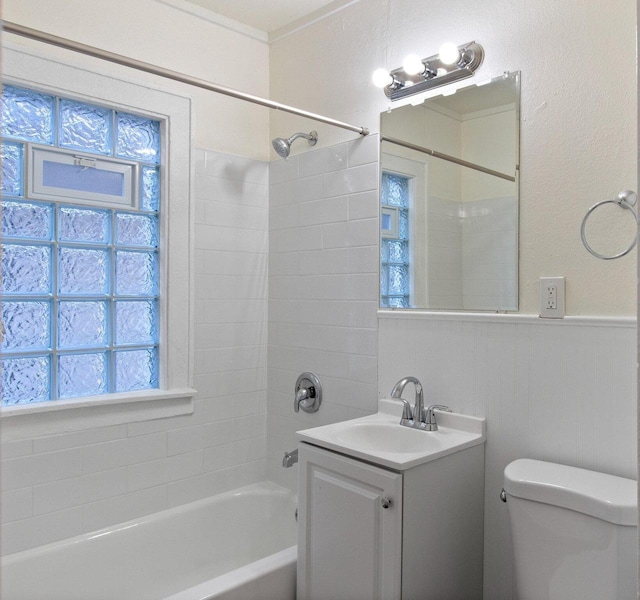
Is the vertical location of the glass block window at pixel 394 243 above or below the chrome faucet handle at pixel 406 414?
above

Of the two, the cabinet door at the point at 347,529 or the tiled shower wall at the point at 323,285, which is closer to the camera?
the cabinet door at the point at 347,529

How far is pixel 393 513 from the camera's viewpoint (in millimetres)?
1711

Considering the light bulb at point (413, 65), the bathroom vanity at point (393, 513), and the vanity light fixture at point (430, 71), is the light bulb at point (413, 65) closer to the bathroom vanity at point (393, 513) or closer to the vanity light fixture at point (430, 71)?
the vanity light fixture at point (430, 71)

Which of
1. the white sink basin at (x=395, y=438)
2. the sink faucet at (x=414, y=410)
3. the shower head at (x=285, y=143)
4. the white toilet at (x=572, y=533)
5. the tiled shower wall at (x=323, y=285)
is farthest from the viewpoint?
the shower head at (x=285, y=143)

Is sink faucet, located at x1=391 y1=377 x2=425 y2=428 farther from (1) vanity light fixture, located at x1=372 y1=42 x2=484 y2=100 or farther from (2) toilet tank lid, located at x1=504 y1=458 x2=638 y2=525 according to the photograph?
(1) vanity light fixture, located at x1=372 y1=42 x2=484 y2=100

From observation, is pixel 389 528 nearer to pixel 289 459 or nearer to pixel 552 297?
pixel 289 459

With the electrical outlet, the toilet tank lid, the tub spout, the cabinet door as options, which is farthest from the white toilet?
the tub spout

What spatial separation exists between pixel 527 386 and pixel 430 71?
1.22 metres

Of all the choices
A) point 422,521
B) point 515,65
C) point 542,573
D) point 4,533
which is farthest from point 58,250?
point 542,573

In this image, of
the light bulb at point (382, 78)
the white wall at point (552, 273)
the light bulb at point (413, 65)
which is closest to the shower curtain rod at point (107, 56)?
A: the light bulb at point (382, 78)

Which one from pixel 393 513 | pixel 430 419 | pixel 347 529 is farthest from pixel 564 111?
pixel 347 529

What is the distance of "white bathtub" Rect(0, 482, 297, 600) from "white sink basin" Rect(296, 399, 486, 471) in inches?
19.5

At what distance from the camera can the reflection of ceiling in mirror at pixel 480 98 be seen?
6.41ft

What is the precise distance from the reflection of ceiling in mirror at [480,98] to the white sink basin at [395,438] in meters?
1.12
